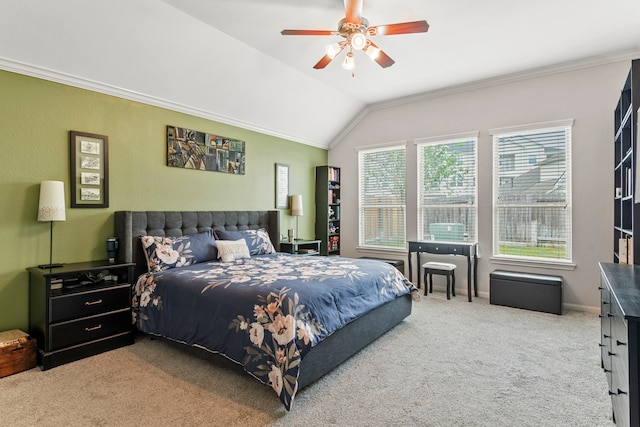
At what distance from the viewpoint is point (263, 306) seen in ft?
8.05

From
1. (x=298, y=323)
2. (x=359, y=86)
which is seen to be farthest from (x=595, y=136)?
(x=298, y=323)

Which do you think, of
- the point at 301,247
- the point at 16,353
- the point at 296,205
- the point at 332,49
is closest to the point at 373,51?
the point at 332,49

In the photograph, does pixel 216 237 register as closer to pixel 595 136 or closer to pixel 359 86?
pixel 359 86

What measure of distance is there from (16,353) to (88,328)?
48cm

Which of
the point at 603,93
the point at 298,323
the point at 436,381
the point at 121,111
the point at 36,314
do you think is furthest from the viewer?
the point at 603,93

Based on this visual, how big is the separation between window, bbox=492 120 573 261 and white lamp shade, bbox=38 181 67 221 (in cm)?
528

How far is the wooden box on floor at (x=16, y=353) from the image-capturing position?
8.68 ft

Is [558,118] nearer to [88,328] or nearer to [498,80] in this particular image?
[498,80]

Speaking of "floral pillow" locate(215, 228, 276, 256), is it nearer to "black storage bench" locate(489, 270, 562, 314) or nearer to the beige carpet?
the beige carpet

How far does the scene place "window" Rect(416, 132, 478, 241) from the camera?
5289 millimetres

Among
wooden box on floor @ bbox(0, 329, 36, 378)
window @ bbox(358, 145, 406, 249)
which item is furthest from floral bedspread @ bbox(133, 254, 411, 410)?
window @ bbox(358, 145, 406, 249)

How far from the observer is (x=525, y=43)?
12.9 ft

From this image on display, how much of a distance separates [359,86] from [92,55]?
11.3ft

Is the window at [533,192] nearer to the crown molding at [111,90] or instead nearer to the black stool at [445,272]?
the black stool at [445,272]
